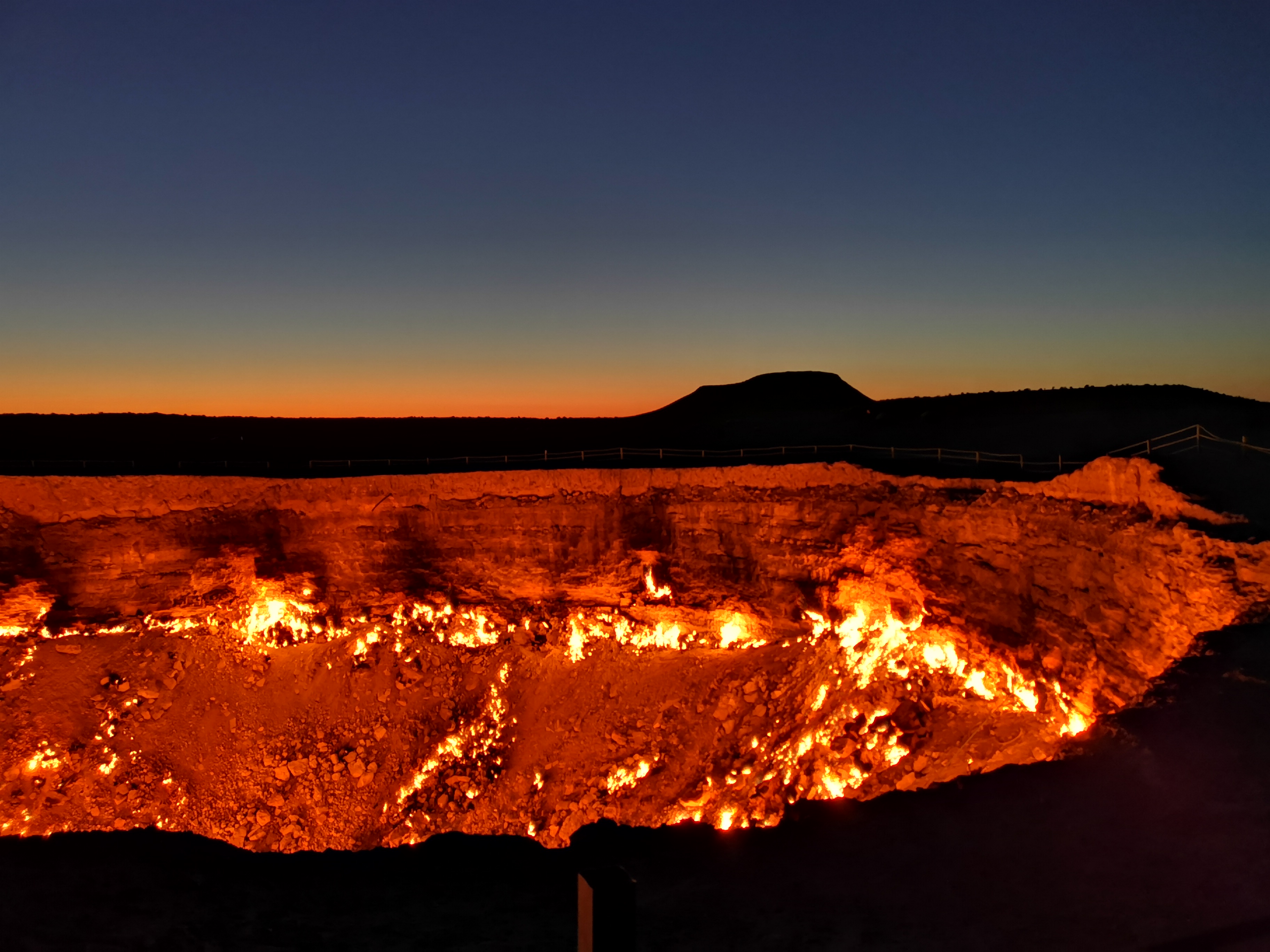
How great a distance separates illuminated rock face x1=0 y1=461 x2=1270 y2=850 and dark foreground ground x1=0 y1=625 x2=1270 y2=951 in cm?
806

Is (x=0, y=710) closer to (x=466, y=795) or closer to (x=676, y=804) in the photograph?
(x=466, y=795)

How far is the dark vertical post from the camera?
14.6 ft

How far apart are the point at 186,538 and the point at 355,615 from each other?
6.05m

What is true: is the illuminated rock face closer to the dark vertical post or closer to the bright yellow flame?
the bright yellow flame

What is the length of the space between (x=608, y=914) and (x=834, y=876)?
4.57 meters

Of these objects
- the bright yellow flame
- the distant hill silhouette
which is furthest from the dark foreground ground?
the bright yellow flame

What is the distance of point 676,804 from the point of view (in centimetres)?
1959

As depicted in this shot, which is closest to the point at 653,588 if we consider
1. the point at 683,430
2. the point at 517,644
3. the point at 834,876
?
the point at 517,644

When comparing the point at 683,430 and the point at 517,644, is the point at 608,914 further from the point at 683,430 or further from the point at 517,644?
the point at 683,430

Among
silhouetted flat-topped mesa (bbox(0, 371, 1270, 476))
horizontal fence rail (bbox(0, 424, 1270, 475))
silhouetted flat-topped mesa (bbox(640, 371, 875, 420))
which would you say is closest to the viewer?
horizontal fence rail (bbox(0, 424, 1270, 475))

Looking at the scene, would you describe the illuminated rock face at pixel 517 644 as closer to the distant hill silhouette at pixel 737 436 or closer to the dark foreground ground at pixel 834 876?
the distant hill silhouette at pixel 737 436

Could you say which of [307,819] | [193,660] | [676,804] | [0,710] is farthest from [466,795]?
[0,710]

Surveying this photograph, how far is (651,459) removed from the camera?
27406 mm

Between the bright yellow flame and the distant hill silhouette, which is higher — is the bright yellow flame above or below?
below
